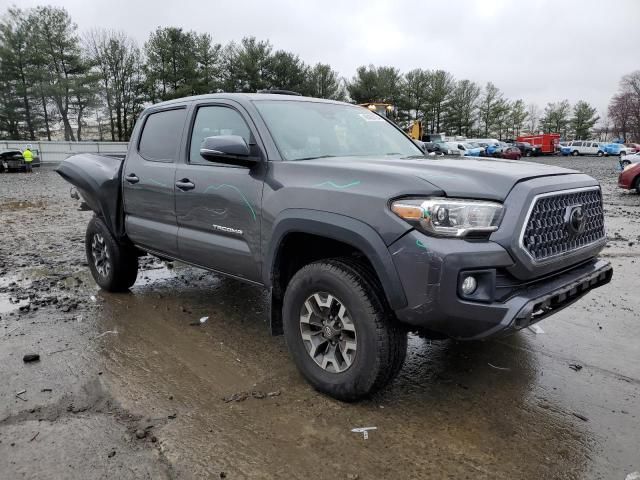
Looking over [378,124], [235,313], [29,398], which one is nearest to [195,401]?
[29,398]

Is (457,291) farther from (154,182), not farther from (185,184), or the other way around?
(154,182)

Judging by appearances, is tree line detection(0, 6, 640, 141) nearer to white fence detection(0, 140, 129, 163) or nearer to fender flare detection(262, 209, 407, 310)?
white fence detection(0, 140, 129, 163)

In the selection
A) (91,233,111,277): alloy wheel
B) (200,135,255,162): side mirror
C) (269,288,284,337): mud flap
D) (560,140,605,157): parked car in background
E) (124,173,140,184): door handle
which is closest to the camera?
(200,135,255,162): side mirror

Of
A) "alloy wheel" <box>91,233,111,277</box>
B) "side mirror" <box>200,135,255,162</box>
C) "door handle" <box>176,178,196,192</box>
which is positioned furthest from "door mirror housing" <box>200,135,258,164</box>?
"alloy wheel" <box>91,233,111,277</box>

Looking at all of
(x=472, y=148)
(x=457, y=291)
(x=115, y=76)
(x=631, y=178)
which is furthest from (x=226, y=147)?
(x=115, y=76)

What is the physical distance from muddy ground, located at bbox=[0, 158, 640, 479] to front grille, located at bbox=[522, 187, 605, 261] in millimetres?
995

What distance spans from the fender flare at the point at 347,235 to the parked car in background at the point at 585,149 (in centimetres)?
5665

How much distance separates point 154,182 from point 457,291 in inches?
120

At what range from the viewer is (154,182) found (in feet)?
14.8

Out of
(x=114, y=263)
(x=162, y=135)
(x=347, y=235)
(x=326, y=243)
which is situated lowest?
(x=114, y=263)

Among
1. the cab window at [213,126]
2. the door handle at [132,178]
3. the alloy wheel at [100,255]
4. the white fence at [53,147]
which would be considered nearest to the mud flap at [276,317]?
the cab window at [213,126]

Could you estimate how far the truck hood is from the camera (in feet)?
8.73

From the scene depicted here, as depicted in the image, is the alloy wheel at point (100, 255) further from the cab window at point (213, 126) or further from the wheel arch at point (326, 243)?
the wheel arch at point (326, 243)

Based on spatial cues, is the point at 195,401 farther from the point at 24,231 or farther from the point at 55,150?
the point at 55,150
